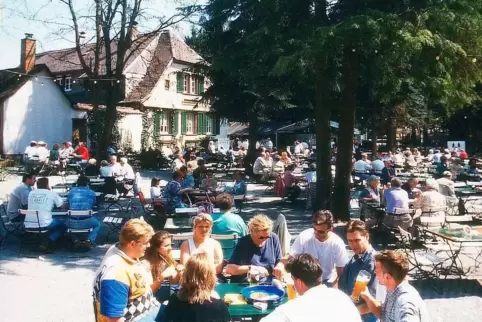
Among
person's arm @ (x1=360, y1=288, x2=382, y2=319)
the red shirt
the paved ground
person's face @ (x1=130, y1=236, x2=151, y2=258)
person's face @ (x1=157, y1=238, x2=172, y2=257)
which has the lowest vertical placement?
the paved ground

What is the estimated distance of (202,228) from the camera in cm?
600

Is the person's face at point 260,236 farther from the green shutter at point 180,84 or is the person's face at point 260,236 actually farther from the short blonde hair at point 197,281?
the green shutter at point 180,84

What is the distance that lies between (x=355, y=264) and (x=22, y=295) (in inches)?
204

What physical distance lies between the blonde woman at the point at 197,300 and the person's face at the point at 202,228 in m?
1.89

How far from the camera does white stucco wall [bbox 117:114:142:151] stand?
3525 cm

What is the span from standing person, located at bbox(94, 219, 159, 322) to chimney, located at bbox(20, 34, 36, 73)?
35.1 metres

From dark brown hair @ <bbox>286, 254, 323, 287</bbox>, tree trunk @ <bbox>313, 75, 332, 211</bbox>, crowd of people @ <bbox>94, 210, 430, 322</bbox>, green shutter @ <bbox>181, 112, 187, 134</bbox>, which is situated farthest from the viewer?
green shutter @ <bbox>181, 112, 187, 134</bbox>

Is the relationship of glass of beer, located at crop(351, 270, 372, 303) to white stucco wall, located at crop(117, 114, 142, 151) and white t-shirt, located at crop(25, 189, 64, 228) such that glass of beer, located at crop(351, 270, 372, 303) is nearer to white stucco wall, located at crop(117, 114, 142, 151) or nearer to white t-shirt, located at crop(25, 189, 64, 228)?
white t-shirt, located at crop(25, 189, 64, 228)

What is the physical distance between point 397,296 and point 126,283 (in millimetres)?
2003

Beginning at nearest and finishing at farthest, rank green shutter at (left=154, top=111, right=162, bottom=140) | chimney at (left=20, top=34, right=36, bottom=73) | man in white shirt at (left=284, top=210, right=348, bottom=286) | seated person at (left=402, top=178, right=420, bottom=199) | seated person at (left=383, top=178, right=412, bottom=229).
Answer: man in white shirt at (left=284, top=210, right=348, bottom=286) → seated person at (left=383, top=178, right=412, bottom=229) → seated person at (left=402, top=178, right=420, bottom=199) → chimney at (left=20, top=34, right=36, bottom=73) → green shutter at (left=154, top=111, right=162, bottom=140)

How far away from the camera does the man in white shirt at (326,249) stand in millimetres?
5617

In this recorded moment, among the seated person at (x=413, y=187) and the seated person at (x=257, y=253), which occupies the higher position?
the seated person at (x=413, y=187)

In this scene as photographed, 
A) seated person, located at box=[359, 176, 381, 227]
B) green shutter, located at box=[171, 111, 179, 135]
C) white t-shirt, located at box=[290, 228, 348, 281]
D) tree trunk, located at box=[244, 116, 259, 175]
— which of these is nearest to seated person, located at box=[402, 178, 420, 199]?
seated person, located at box=[359, 176, 381, 227]

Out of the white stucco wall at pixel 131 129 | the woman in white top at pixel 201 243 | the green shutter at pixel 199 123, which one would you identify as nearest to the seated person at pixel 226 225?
the woman in white top at pixel 201 243
